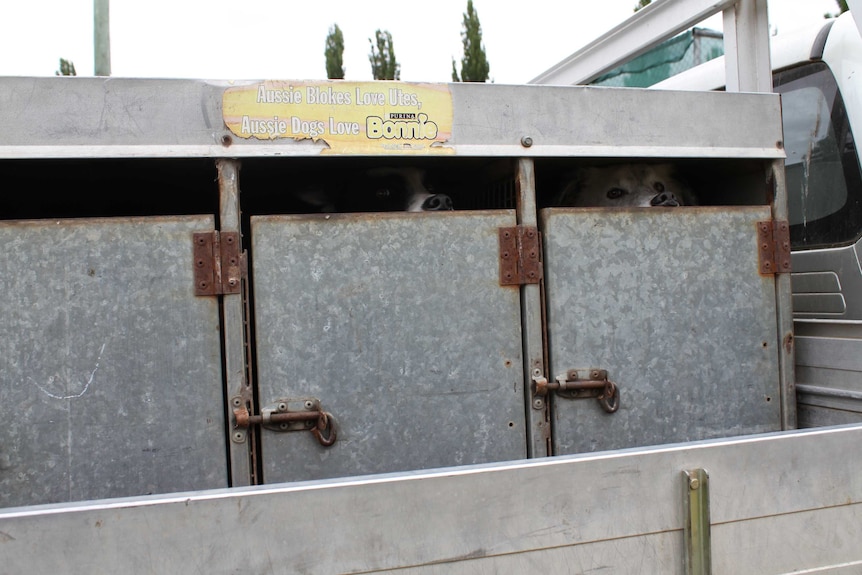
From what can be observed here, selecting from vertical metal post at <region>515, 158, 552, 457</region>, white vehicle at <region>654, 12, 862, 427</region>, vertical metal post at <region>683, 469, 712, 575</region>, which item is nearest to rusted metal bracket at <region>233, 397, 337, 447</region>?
vertical metal post at <region>515, 158, 552, 457</region>

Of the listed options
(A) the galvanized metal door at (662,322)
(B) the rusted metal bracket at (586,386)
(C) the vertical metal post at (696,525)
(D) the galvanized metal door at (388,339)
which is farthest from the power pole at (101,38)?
(C) the vertical metal post at (696,525)

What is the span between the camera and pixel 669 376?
8.11 ft

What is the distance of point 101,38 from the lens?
5.36m

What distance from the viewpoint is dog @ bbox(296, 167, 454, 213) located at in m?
2.62

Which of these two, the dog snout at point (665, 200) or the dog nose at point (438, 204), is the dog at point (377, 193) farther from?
the dog snout at point (665, 200)

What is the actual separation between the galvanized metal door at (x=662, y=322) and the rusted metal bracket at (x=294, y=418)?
73 cm

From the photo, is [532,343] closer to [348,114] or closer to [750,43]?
[348,114]

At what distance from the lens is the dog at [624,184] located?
2.78 m

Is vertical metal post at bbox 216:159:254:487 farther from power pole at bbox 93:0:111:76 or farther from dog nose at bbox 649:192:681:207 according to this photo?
power pole at bbox 93:0:111:76

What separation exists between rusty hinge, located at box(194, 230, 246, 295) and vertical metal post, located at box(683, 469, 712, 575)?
1.31m

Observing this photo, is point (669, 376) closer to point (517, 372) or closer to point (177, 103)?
point (517, 372)

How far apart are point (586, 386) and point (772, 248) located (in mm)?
848

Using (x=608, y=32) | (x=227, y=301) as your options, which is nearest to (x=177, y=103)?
(x=227, y=301)

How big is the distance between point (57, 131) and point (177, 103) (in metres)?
0.33
